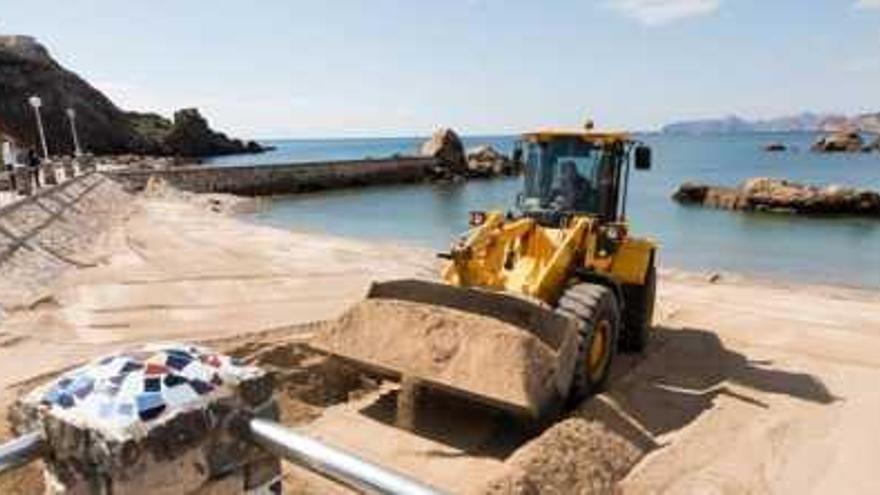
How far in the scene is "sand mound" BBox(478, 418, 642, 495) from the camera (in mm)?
6984

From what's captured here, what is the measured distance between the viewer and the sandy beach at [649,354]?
26.1 ft

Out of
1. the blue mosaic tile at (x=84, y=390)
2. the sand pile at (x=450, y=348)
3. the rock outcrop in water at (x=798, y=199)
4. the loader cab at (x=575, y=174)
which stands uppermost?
the blue mosaic tile at (x=84, y=390)

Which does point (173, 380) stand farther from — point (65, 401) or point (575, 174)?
point (575, 174)

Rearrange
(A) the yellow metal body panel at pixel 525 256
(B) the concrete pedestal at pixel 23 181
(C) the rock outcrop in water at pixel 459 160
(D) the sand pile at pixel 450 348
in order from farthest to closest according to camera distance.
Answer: (C) the rock outcrop in water at pixel 459 160
(B) the concrete pedestal at pixel 23 181
(A) the yellow metal body panel at pixel 525 256
(D) the sand pile at pixel 450 348

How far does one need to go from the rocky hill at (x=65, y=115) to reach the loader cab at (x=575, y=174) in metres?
76.6

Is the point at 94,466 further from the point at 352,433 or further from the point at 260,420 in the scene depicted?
the point at 352,433

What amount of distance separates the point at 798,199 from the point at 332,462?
4521 centimetres

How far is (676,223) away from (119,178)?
26.9 meters

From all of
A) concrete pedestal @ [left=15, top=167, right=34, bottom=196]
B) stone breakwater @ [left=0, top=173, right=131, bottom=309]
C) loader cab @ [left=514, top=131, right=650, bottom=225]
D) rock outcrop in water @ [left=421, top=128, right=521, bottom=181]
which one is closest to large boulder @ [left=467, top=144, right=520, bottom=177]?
rock outcrop in water @ [left=421, top=128, right=521, bottom=181]

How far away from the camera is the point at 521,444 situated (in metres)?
8.47

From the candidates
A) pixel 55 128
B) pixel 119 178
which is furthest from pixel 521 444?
pixel 55 128

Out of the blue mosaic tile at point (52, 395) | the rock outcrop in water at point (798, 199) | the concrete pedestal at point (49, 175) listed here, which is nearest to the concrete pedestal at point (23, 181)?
the concrete pedestal at point (49, 175)

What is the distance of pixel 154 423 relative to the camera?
183cm

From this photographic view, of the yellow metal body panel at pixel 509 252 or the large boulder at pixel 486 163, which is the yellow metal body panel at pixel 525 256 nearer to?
the yellow metal body panel at pixel 509 252
